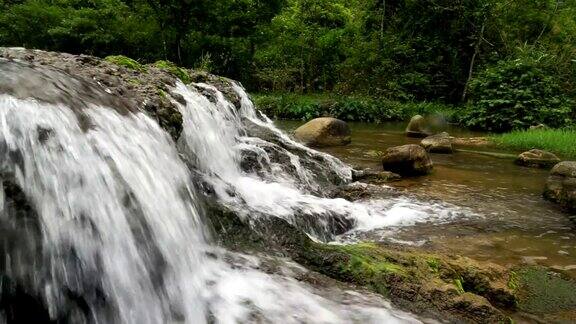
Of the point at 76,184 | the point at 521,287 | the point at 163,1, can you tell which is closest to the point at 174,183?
the point at 76,184

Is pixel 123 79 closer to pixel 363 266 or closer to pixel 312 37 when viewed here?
pixel 363 266

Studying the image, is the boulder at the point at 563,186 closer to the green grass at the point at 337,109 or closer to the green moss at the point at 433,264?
the green moss at the point at 433,264

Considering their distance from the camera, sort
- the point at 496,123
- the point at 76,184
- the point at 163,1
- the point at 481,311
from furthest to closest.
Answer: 1. the point at 163,1
2. the point at 496,123
3. the point at 481,311
4. the point at 76,184

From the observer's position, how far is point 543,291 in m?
3.53

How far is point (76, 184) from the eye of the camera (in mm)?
2707

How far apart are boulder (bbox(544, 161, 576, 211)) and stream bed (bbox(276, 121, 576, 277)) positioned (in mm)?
123

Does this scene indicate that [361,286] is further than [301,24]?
No

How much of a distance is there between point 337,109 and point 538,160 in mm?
8400

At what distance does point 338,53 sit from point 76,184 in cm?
1976

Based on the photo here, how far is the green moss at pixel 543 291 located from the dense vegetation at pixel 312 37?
1563 centimetres

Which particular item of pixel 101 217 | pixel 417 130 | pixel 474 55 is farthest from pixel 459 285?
pixel 474 55

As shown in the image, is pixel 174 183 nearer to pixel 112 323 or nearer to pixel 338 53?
pixel 112 323

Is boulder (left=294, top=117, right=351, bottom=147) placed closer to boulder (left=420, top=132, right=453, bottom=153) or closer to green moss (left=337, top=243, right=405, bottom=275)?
boulder (left=420, top=132, right=453, bottom=153)

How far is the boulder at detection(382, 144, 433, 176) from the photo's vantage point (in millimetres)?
7469
